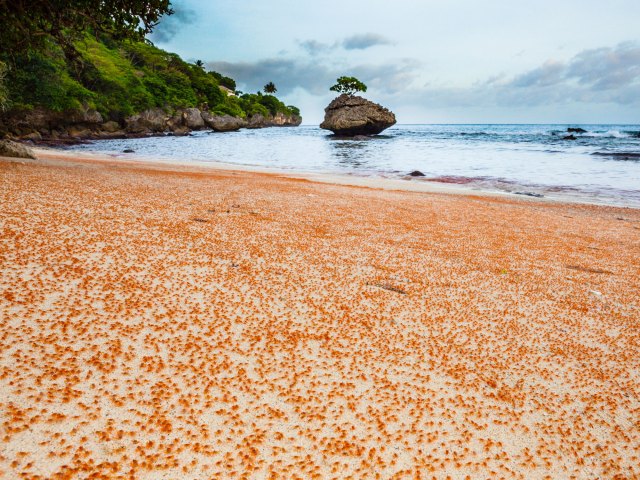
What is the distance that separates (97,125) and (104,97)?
16.8 ft

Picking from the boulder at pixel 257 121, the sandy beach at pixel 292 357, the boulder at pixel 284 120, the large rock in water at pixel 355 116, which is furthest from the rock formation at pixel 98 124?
the boulder at pixel 284 120

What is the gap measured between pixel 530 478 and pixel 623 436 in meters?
0.91

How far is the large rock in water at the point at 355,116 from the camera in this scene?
7000 centimetres

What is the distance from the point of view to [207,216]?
6566 mm

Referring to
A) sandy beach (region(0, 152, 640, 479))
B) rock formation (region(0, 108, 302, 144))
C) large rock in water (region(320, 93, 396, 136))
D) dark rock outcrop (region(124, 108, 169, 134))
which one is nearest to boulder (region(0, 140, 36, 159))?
sandy beach (region(0, 152, 640, 479))

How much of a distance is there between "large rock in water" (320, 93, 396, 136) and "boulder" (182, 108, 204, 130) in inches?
996

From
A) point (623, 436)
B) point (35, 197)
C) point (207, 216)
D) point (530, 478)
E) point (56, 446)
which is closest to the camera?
point (56, 446)

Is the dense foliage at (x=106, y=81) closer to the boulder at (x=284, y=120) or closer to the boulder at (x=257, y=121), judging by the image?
the boulder at (x=257, y=121)

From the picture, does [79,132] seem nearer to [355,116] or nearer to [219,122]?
[219,122]

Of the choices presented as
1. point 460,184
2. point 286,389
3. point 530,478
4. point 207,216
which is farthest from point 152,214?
point 460,184

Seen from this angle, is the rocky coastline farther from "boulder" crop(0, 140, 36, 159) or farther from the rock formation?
"boulder" crop(0, 140, 36, 159)

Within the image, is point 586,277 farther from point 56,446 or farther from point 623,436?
point 56,446

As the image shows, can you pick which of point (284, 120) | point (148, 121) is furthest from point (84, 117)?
point (284, 120)

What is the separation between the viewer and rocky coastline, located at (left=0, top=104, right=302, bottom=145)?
3554 cm
